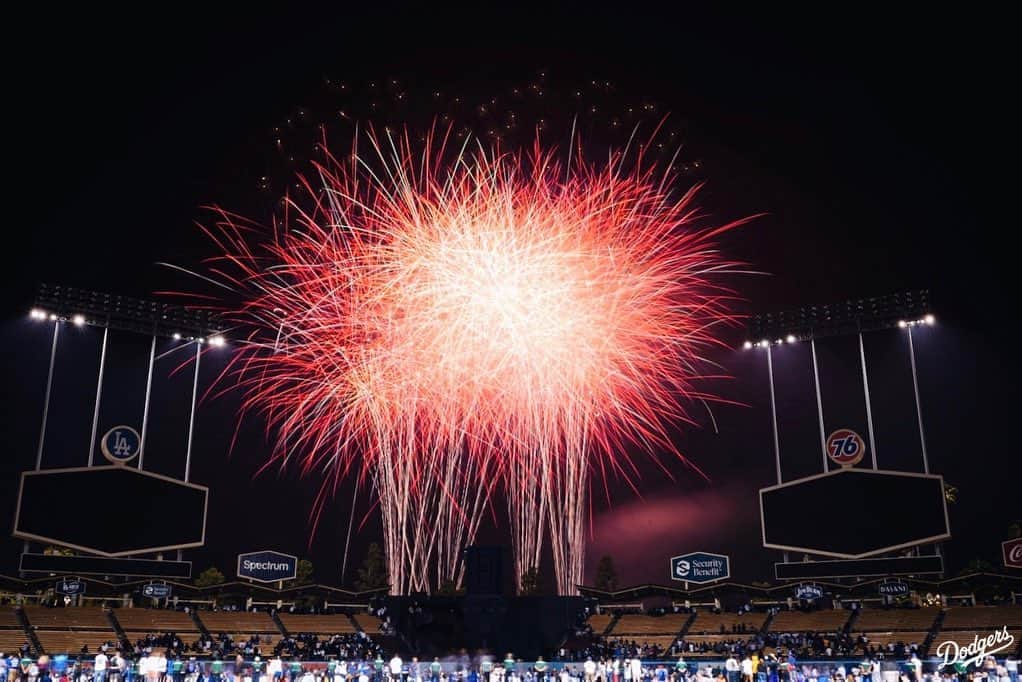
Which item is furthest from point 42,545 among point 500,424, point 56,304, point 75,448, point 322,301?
point 500,424

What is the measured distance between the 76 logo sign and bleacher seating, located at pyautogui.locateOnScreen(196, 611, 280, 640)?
91.5ft

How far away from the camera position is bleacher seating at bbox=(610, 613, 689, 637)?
4766cm

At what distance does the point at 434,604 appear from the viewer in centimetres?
3444

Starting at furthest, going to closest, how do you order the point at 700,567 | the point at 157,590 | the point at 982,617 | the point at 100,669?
1. the point at 700,567
2. the point at 157,590
3. the point at 982,617
4. the point at 100,669

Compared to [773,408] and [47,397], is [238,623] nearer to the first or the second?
[47,397]

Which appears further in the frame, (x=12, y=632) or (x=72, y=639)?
(x=72, y=639)

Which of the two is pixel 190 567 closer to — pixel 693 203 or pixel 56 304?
pixel 56 304

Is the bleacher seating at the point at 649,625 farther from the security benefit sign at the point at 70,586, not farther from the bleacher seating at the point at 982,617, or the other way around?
the security benefit sign at the point at 70,586

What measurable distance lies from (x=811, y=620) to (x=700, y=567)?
6.05m

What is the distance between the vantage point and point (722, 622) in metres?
47.4

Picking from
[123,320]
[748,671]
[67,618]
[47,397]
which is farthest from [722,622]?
[47,397]

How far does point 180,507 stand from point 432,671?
21998mm

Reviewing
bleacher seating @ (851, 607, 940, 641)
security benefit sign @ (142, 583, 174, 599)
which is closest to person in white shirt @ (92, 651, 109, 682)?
security benefit sign @ (142, 583, 174, 599)

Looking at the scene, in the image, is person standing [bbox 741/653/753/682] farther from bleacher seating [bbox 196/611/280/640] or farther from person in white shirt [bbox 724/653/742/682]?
bleacher seating [bbox 196/611/280/640]
